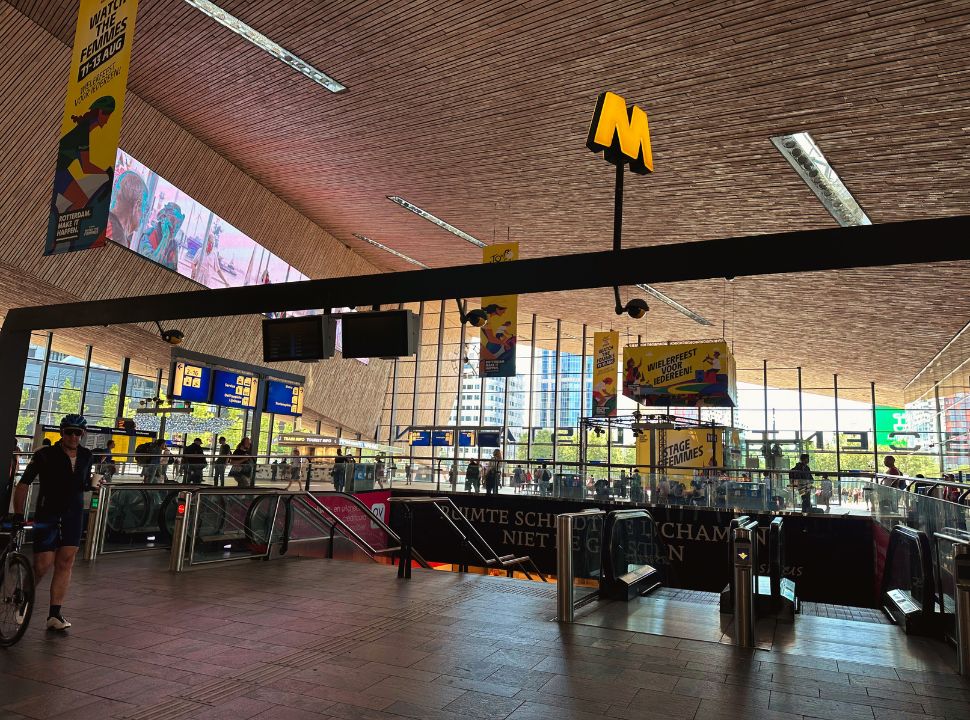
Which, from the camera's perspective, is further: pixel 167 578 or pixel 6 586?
pixel 167 578

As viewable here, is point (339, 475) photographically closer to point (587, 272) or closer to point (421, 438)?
point (587, 272)

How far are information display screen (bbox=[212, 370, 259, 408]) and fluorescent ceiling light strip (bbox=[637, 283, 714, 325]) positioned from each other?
11.6m

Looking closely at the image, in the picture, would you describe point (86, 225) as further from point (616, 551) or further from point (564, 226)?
point (564, 226)

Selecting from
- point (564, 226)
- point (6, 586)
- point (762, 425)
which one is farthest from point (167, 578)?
point (762, 425)

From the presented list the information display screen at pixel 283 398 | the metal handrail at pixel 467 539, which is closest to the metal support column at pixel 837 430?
the metal handrail at pixel 467 539

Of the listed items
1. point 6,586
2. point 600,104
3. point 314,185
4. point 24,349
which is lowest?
point 6,586

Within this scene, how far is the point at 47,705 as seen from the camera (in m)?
3.49

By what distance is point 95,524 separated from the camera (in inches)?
323

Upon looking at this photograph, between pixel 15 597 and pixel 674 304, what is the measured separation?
19166 millimetres

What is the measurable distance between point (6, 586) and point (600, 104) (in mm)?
5237

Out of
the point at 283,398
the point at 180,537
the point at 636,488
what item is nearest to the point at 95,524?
the point at 180,537

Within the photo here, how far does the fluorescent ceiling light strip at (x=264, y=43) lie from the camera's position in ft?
33.3

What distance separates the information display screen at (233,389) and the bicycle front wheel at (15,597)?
11.8 meters

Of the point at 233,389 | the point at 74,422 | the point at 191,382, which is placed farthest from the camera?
the point at 233,389
